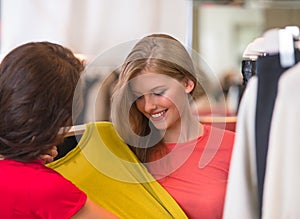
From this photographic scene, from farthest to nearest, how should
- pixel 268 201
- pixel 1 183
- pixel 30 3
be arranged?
pixel 30 3
pixel 1 183
pixel 268 201

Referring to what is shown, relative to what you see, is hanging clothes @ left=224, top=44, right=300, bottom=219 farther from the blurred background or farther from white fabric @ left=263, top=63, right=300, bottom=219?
the blurred background

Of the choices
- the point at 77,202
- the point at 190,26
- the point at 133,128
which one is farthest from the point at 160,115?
the point at 190,26

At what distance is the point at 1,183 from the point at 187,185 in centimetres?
43

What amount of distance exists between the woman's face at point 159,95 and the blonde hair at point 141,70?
1 centimetres

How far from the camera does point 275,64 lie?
0.74 meters

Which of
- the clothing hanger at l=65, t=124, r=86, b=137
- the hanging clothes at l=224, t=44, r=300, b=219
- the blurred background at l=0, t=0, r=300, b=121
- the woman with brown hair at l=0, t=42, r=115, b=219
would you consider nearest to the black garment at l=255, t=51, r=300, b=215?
the hanging clothes at l=224, t=44, r=300, b=219

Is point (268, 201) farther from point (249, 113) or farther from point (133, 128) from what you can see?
point (133, 128)

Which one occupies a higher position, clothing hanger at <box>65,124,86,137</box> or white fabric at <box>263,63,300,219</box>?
white fabric at <box>263,63,300,219</box>

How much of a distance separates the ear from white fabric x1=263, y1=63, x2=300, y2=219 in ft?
1.45

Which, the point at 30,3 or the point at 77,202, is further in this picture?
the point at 30,3

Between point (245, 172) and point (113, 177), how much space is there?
43cm

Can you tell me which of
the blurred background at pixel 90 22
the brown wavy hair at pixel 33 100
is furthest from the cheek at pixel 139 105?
the blurred background at pixel 90 22

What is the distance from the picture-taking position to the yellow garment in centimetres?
111

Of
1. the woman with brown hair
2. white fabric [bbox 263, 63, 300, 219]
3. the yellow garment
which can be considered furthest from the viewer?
the yellow garment
